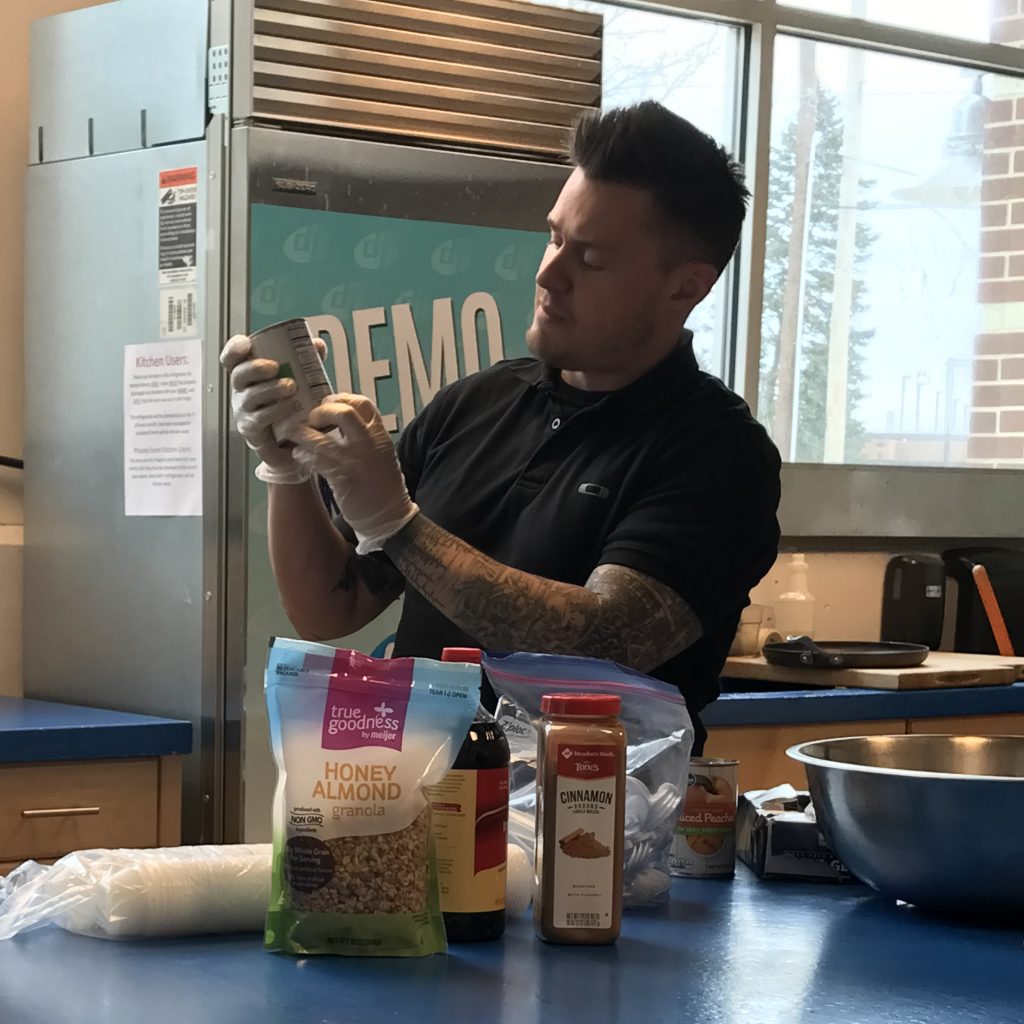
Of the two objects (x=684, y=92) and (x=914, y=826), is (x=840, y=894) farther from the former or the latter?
(x=684, y=92)

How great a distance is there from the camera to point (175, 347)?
2.67 m

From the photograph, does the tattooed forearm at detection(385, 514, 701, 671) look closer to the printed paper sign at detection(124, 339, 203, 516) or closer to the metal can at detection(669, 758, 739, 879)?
the metal can at detection(669, 758, 739, 879)

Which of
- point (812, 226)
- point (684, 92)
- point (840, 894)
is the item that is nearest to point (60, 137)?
point (684, 92)

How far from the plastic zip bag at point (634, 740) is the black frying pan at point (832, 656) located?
1.85 m

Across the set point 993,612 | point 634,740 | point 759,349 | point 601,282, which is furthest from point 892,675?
point 634,740

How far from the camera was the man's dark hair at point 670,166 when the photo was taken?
1.97m

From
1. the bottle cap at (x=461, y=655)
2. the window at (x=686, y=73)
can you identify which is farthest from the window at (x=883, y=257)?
the bottle cap at (x=461, y=655)

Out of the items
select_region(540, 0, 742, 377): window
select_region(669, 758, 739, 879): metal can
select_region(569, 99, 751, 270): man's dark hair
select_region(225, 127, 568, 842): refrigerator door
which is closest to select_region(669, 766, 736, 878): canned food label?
select_region(669, 758, 739, 879): metal can

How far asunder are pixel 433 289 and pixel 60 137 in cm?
73

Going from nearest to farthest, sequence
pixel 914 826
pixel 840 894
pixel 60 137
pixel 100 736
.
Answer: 1. pixel 914 826
2. pixel 840 894
3. pixel 100 736
4. pixel 60 137

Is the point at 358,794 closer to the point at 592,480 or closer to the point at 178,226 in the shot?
the point at 592,480

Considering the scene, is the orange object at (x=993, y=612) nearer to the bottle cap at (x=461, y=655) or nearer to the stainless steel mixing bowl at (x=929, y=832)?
the stainless steel mixing bowl at (x=929, y=832)

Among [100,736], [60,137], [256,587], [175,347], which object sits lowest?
[100,736]

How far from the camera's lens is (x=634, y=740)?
1.44 m
